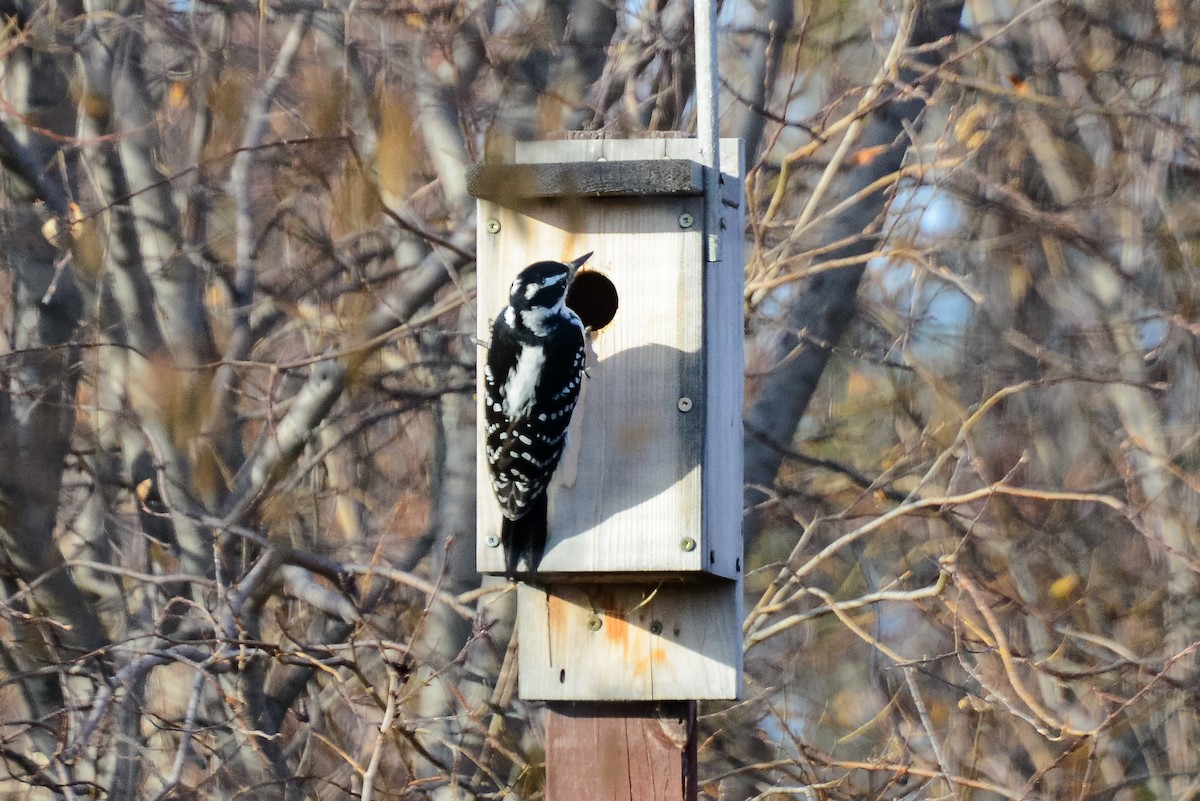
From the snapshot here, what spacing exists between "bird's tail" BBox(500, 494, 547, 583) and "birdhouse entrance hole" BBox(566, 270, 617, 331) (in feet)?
1.59

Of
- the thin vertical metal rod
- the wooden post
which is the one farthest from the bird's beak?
the wooden post

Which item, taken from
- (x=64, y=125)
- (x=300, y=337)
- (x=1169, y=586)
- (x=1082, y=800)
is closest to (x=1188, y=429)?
(x=1169, y=586)

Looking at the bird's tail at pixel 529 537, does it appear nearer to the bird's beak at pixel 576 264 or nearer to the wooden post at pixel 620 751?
the wooden post at pixel 620 751

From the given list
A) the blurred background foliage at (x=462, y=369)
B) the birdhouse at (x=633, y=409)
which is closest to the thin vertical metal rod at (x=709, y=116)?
the birdhouse at (x=633, y=409)

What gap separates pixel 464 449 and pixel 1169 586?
3.61 metres

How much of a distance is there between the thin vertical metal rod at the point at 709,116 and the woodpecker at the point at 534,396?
0.30 meters

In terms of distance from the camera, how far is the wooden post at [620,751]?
3.32 meters

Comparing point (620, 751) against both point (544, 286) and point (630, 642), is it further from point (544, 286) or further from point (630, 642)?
point (544, 286)

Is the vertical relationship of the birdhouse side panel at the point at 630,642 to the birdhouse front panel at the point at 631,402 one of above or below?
below

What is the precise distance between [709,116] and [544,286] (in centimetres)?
51

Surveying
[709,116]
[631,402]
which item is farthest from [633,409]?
[709,116]

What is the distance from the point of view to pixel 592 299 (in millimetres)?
3746

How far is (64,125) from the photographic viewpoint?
6629mm

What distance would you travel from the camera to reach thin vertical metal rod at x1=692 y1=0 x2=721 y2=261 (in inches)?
132
